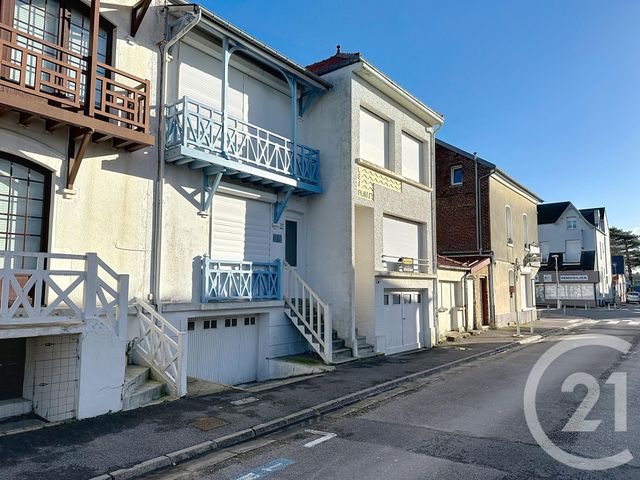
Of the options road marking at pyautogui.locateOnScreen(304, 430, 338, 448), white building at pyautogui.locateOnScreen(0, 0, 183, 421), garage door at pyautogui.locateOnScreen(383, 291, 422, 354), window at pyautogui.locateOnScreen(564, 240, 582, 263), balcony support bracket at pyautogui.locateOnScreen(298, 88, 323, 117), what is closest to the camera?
road marking at pyautogui.locateOnScreen(304, 430, 338, 448)

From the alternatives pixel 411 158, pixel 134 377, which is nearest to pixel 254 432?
pixel 134 377

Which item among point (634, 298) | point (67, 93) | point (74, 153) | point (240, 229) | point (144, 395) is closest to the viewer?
point (144, 395)

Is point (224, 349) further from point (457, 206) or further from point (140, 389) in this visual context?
point (457, 206)

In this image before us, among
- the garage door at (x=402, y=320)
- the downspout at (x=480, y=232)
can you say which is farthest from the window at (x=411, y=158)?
the downspout at (x=480, y=232)

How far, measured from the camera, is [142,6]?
29.0ft

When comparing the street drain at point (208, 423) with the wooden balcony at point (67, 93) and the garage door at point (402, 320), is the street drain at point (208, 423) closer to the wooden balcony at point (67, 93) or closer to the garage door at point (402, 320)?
the wooden balcony at point (67, 93)

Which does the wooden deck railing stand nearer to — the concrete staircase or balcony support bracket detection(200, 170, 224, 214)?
balcony support bracket detection(200, 170, 224, 214)

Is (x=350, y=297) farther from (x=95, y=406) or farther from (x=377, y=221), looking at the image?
(x=95, y=406)

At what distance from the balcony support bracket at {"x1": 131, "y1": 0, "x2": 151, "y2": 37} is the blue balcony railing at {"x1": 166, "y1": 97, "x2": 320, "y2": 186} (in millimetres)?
1566

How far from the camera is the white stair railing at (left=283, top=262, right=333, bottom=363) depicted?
36.0 feet

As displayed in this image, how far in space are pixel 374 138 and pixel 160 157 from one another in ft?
23.3

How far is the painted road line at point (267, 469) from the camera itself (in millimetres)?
4812

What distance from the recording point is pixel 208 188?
1002cm

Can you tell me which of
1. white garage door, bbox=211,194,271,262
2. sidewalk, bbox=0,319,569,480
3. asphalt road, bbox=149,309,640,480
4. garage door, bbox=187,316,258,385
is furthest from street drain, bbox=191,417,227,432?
white garage door, bbox=211,194,271,262
